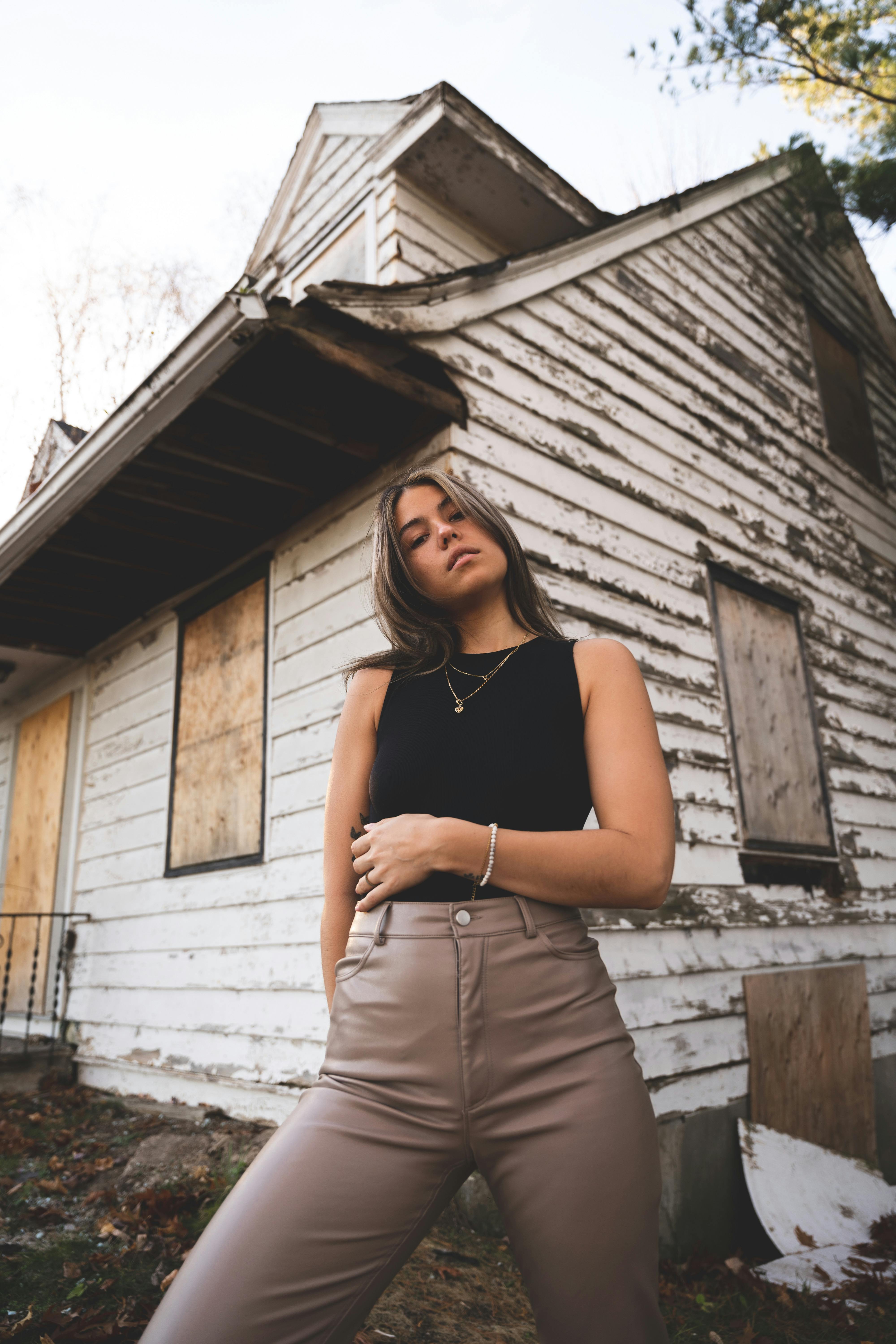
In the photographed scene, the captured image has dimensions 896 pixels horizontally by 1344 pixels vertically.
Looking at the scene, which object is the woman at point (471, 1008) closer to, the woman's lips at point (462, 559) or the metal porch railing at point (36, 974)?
the woman's lips at point (462, 559)

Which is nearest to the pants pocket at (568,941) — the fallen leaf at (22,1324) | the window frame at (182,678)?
the fallen leaf at (22,1324)

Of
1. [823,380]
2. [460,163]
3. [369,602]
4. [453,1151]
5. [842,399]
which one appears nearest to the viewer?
[453,1151]

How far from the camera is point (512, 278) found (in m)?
4.61

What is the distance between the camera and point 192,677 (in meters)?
5.59

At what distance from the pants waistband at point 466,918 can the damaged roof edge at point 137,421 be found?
255cm

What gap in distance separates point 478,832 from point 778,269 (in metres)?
8.17

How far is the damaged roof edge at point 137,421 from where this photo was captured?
3256 millimetres

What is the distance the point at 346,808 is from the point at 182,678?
4408mm

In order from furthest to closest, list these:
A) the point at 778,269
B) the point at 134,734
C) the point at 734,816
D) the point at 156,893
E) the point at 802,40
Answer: the point at 802,40 < the point at 778,269 < the point at 134,734 < the point at 156,893 < the point at 734,816

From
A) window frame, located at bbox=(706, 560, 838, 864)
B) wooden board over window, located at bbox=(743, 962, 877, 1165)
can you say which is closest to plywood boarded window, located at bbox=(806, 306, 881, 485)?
window frame, located at bbox=(706, 560, 838, 864)

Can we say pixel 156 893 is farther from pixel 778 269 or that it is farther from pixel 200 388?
pixel 778 269

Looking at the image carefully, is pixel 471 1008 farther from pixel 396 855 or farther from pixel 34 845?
pixel 34 845

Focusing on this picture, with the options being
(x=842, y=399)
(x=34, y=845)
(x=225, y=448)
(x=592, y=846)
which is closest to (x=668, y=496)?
(x=225, y=448)

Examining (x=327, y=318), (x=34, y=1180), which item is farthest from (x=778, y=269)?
(x=34, y=1180)
